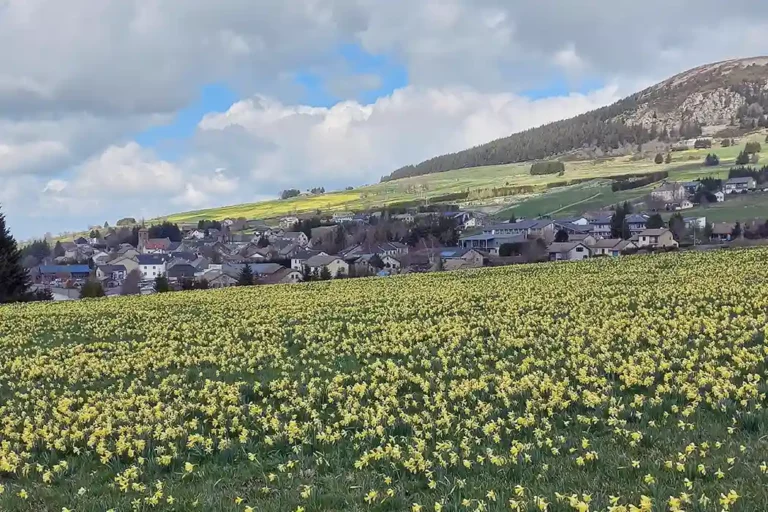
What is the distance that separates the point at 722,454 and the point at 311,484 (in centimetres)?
526

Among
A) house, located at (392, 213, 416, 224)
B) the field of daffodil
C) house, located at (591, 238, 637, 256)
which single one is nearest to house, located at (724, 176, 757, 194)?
house, located at (591, 238, 637, 256)

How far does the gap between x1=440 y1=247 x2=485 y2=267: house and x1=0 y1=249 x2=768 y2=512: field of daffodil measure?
84.2 m

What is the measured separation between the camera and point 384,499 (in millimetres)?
7852

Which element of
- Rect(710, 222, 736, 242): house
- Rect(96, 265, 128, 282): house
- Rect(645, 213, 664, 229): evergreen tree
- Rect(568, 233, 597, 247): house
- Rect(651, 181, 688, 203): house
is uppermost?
Rect(96, 265, 128, 282): house

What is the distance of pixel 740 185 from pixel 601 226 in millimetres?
59369

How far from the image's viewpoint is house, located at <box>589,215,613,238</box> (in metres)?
146

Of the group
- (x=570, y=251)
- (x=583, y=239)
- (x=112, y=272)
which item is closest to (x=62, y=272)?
(x=112, y=272)

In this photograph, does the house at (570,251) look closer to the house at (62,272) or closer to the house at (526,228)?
the house at (526,228)

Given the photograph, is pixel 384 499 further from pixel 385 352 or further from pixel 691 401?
pixel 385 352

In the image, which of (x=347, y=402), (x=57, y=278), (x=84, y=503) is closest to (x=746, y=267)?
(x=347, y=402)

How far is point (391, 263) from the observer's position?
12550 cm

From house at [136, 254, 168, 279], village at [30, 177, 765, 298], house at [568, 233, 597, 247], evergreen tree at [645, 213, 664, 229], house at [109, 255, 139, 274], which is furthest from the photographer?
house at [109, 255, 139, 274]

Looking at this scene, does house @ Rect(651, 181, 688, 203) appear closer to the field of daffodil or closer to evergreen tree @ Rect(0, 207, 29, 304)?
evergreen tree @ Rect(0, 207, 29, 304)

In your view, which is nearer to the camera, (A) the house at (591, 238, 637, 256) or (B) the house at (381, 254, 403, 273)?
(A) the house at (591, 238, 637, 256)
